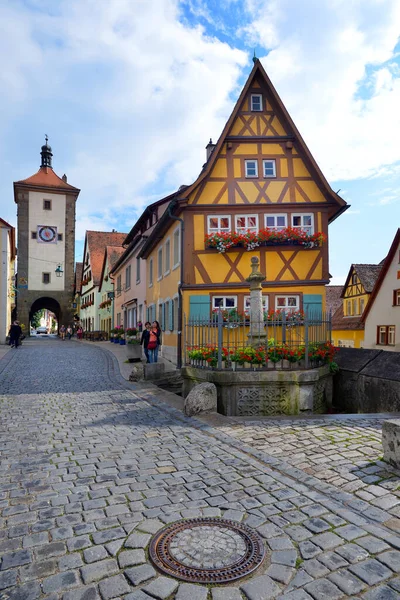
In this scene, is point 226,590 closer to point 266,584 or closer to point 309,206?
point 266,584

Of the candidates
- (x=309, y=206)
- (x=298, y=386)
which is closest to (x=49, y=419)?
(x=298, y=386)

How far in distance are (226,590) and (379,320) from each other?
2505cm

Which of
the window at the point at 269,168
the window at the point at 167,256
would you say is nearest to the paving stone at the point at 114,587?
the window at the point at 269,168

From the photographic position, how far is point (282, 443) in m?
5.60

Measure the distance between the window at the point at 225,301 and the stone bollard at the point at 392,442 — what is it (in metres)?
10.9

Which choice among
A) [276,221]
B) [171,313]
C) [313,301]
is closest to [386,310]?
[313,301]

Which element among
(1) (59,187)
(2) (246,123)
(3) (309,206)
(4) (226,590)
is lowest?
(4) (226,590)

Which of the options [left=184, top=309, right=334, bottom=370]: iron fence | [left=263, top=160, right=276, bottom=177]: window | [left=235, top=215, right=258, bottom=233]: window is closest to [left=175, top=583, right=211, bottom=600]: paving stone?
[left=184, top=309, right=334, bottom=370]: iron fence

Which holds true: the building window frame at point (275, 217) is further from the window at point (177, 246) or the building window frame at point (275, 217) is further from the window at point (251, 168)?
the window at point (177, 246)

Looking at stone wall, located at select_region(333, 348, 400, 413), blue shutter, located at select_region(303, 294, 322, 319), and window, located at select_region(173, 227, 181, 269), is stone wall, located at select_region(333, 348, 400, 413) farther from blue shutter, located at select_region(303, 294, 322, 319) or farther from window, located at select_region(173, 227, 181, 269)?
window, located at select_region(173, 227, 181, 269)

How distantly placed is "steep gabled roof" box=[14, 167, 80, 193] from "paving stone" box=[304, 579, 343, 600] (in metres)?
46.7

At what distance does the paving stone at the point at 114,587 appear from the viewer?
257 cm

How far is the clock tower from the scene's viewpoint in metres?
44.0

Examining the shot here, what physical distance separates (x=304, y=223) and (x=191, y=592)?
14563 millimetres
